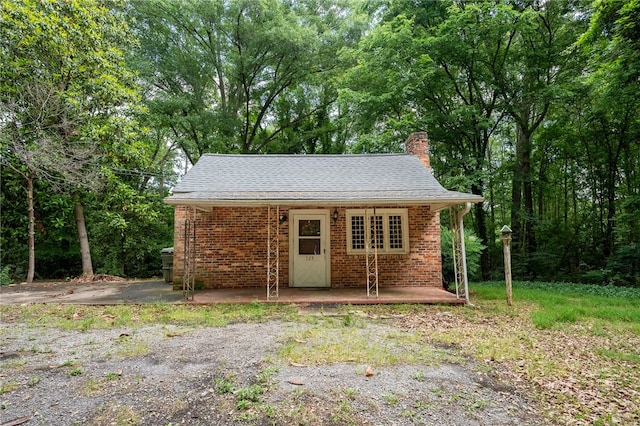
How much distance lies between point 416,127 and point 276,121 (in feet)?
33.3

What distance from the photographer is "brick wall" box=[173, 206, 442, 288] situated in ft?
Result: 28.9

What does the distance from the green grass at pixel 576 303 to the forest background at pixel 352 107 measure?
1810mm

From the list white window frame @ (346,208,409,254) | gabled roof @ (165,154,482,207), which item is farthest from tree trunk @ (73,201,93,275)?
white window frame @ (346,208,409,254)

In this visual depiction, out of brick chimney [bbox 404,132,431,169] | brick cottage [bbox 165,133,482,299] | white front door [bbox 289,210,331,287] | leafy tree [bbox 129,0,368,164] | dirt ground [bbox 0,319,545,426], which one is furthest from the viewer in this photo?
leafy tree [bbox 129,0,368,164]

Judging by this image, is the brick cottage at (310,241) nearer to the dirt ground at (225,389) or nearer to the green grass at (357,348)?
the green grass at (357,348)

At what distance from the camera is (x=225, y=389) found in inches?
125

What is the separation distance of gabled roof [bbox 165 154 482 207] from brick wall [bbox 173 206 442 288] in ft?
2.54

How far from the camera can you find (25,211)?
11703 mm

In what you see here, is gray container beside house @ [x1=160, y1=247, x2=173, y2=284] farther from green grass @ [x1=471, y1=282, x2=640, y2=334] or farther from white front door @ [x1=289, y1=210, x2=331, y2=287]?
green grass @ [x1=471, y1=282, x2=640, y2=334]

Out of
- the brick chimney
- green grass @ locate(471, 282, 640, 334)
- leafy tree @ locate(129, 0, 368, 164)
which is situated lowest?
green grass @ locate(471, 282, 640, 334)

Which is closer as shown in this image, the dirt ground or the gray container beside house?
the dirt ground

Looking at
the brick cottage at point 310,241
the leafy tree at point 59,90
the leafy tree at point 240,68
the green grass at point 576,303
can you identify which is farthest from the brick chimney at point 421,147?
the leafy tree at point 59,90

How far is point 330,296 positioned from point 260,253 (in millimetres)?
2354

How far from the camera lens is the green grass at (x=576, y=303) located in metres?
6.07
